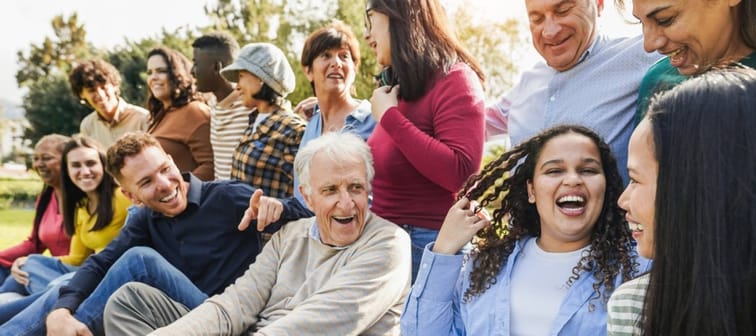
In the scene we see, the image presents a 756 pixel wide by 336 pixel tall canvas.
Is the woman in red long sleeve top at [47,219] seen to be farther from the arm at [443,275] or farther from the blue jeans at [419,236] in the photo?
the arm at [443,275]

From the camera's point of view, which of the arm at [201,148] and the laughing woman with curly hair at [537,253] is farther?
the arm at [201,148]

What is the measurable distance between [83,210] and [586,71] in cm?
358

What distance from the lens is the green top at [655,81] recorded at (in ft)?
7.69

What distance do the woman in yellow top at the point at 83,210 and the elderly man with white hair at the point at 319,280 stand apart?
5.38ft

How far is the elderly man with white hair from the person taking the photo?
2.86 meters

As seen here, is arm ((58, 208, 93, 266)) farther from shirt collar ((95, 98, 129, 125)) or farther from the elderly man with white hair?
the elderly man with white hair

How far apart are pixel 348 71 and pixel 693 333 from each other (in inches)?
115

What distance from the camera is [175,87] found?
5.36 metres

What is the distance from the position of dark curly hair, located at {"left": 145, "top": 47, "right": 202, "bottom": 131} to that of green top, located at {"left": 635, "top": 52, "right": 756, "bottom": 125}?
3.64m

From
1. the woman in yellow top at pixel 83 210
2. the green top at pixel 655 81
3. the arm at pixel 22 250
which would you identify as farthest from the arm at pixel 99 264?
the green top at pixel 655 81

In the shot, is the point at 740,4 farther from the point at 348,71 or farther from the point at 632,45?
the point at 348,71

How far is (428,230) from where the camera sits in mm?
3227

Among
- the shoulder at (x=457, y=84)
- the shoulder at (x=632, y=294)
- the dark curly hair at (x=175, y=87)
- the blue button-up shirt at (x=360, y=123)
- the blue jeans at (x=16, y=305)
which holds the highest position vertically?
the dark curly hair at (x=175, y=87)

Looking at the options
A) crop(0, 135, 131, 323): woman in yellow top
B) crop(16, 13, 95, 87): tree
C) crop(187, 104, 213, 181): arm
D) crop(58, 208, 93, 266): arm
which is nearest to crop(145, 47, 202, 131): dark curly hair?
crop(187, 104, 213, 181): arm
